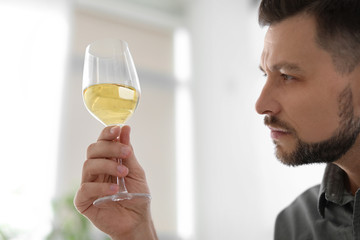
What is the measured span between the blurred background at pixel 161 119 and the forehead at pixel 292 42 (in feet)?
7.44

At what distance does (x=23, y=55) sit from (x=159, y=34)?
1638 millimetres

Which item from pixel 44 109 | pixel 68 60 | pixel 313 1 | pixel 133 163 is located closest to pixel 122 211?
pixel 133 163

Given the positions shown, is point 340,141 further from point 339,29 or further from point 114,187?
point 114,187

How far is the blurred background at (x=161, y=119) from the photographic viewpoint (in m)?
3.65

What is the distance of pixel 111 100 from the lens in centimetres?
105

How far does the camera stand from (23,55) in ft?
13.1

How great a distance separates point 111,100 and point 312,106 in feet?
1.83

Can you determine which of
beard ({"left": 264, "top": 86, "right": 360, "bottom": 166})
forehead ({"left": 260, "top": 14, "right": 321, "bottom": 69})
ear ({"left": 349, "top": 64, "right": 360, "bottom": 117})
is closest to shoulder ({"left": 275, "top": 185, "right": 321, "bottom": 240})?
beard ({"left": 264, "top": 86, "right": 360, "bottom": 166})

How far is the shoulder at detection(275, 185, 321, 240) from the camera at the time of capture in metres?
1.36

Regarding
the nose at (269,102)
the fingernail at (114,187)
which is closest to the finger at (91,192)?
the fingernail at (114,187)

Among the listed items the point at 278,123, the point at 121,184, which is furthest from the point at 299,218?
the point at 121,184

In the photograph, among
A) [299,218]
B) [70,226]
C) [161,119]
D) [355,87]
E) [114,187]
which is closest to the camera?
[114,187]

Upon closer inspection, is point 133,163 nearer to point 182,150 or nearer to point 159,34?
point 182,150

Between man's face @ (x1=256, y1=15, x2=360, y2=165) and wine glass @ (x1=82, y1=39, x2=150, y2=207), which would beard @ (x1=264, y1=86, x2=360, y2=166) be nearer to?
man's face @ (x1=256, y1=15, x2=360, y2=165)
